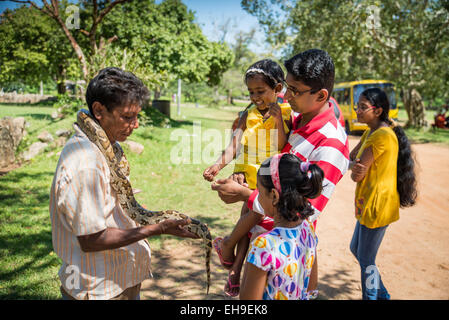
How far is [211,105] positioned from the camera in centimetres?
4991

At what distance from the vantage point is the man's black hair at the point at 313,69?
214 cm

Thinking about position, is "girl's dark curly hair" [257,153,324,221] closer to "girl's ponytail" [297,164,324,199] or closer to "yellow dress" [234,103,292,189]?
"girl's ponytail" [297,164,324,199]

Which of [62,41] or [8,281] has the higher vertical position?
[62,41]

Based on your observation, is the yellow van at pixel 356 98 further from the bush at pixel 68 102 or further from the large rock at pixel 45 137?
the large rock at pixel 45 137

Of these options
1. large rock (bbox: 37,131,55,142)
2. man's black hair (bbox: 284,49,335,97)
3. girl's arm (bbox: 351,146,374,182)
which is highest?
man's black hair (bbox: 284,49,335,97)

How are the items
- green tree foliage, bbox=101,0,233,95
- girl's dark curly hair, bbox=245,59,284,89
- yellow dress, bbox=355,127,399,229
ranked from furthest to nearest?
green tree foliage, bbox=101,0,233,95
yellow dress, bbox=355,127,399,229
girl's dark curly hair, bbox=245,59,284,89

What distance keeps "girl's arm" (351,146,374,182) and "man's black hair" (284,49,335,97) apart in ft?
6.35

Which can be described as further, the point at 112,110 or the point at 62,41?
the point at 62,41

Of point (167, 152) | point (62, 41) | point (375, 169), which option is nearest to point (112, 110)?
point (375, 169)

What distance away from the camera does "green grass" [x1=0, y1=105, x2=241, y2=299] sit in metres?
4.42

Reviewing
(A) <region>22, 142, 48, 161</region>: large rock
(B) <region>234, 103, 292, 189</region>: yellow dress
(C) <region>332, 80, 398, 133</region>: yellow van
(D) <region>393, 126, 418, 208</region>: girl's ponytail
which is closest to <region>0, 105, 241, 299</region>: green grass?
(A) <region>22, 142, 48, 161</region>: large rock

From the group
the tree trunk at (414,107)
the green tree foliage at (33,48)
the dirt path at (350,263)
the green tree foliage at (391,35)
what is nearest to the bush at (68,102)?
the dirt path at (350,263)

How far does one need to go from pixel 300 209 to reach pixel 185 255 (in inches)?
156

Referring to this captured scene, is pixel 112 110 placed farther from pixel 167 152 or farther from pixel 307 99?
pixel 167 152
